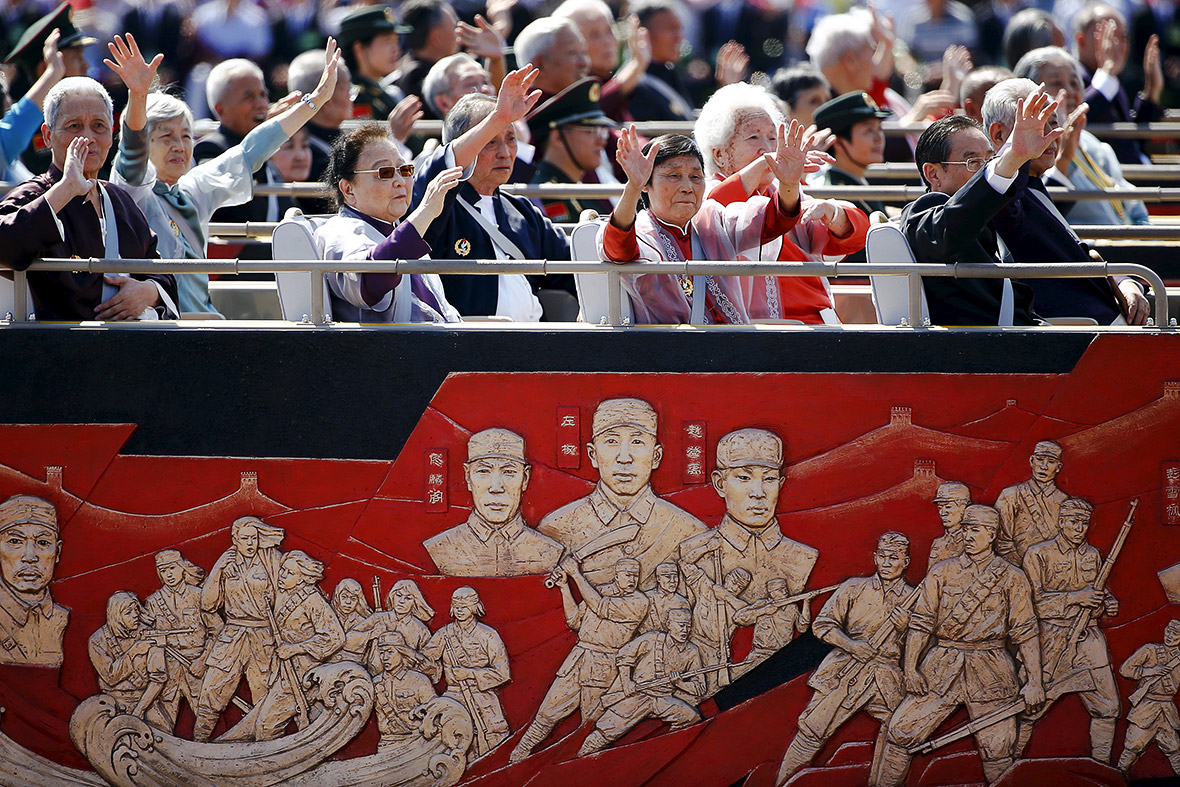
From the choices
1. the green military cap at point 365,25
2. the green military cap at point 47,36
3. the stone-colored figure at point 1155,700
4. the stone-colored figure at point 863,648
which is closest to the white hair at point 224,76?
the green military cap at point 47,36

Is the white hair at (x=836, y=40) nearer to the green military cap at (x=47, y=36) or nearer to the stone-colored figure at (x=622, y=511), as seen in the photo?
the green military cap at (x=47, y=36)

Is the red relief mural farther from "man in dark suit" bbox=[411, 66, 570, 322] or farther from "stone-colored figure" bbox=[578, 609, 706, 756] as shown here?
"man in dark suit" bbox=[411, 66, 570, 322]

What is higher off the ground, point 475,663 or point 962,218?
point 962,218

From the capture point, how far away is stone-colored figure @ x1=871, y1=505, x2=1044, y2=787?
4.49 metres

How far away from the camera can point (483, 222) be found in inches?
211

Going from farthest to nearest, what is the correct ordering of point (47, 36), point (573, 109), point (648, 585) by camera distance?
1. point (47, 36)
2. point (573, 109)
3. point (648, 585)

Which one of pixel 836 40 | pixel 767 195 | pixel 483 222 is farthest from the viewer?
pixel 836 40

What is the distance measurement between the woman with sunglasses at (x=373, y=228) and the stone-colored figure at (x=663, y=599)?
1.19 m

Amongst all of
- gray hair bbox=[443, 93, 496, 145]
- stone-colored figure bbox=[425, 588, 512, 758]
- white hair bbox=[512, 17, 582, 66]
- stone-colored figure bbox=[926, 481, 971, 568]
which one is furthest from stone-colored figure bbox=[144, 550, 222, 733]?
white hair bbox=[512, 17, 582, 66]

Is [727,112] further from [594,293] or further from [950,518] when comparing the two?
[950,518]

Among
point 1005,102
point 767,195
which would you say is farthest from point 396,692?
point 1005,102

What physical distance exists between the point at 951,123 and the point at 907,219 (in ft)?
1.23

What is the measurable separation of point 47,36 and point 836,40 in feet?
14.8

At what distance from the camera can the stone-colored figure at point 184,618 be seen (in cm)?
466
